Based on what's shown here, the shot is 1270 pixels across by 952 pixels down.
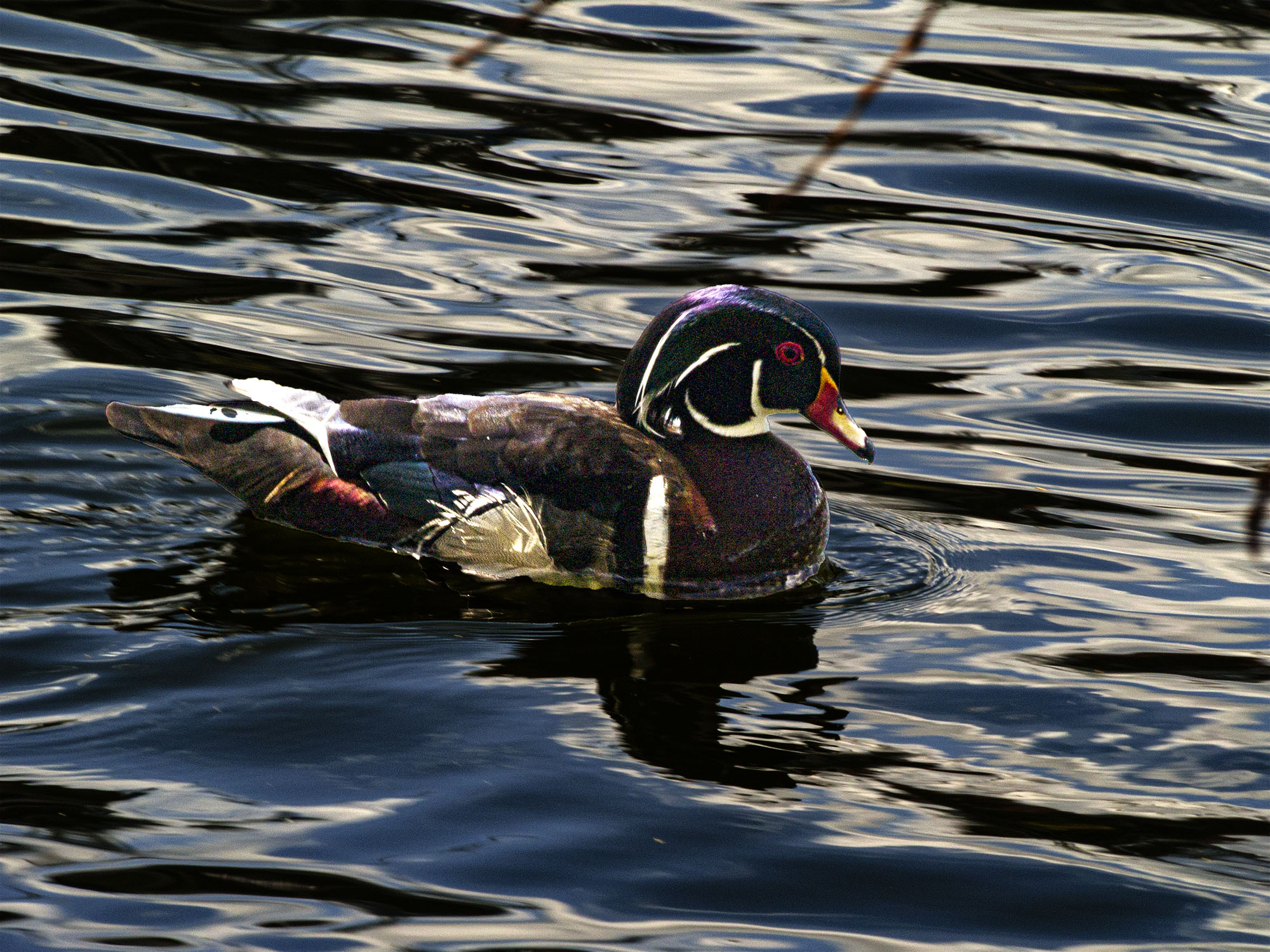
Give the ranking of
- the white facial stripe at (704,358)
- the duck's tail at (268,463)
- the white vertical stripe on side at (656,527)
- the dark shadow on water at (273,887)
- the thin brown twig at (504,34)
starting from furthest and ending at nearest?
the duck's tail at (268,463)
the white facial stripe at (704,358)
the white vertical stripe on side at (656,527)
the dark shadow on water at (273,887)
the thin brown twig at (504,34)

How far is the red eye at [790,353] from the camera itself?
22.0 feet

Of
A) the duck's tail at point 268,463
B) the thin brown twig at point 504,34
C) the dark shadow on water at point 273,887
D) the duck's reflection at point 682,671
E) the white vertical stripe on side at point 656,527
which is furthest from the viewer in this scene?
the duck's tail at point 268,463

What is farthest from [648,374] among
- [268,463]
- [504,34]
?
[504,34]

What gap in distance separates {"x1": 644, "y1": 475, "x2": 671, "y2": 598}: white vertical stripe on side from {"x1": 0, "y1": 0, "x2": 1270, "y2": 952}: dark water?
0.19 meters

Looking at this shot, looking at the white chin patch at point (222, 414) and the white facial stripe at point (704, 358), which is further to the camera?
the white chin patch at point (222, 414)

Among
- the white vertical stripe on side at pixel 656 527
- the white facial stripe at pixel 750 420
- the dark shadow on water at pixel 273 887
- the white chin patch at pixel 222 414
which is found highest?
the white facial stripe at pixel 750 420

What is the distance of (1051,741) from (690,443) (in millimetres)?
1769

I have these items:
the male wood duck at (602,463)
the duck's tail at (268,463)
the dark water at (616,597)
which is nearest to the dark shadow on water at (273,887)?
the dark water at (616,597)

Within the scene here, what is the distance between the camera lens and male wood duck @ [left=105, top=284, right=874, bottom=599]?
653cm

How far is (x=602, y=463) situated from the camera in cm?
652

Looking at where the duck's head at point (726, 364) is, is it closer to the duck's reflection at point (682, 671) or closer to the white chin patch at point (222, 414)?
the duck's reflection at point (682, 671)

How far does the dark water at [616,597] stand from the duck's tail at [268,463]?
6.2 inches

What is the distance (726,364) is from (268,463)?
5.70ft

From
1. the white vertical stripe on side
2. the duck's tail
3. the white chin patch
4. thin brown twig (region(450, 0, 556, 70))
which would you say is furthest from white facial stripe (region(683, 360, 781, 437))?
thin brown twig (region(450, 0, 556, 70))
